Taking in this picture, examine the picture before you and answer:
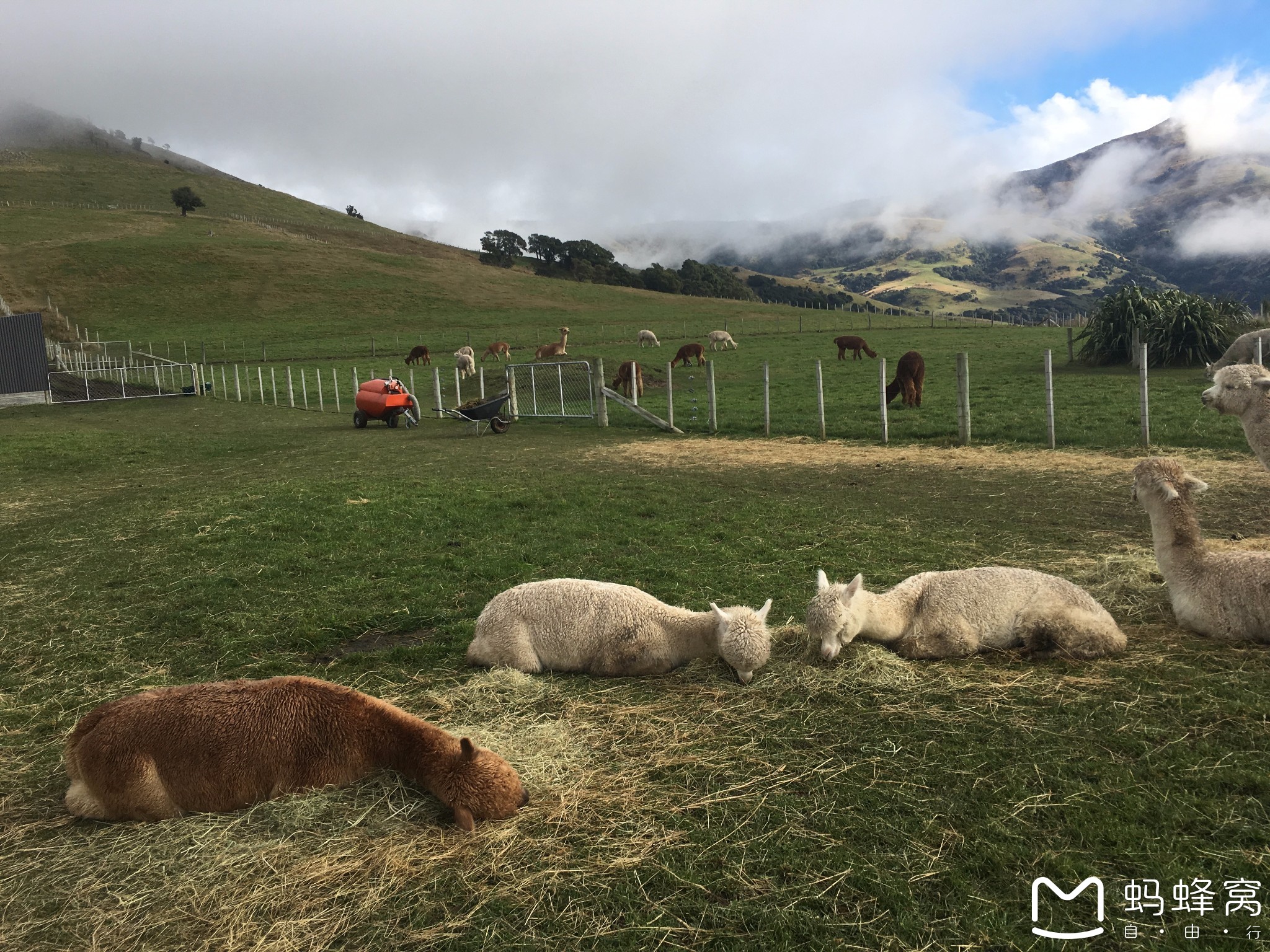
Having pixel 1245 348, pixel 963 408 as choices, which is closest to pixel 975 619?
pixel 963 408

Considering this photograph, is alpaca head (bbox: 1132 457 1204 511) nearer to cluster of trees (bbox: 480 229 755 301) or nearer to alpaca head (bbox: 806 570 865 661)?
alpaca head (bbox: 806 570 865 661)

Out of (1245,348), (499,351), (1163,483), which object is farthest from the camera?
(499,351)

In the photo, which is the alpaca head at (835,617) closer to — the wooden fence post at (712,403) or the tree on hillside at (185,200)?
the wooden fence post at (712,403)

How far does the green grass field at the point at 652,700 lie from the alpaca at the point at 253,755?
0.35 ft

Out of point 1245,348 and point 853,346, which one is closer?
point 1245,348

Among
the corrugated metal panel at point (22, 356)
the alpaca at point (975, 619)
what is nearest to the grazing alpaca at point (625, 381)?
the alpaca at point (975, 619)

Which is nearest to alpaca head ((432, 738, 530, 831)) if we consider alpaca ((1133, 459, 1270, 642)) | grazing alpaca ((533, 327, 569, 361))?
alpaca ((1133, 459, 1270, 642))

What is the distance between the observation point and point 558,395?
23875mm

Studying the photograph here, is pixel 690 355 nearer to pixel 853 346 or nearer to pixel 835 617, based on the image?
pixel 853 346

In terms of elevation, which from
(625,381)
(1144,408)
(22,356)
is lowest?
(1144,408)

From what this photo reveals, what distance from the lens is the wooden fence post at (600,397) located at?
69.1 ft

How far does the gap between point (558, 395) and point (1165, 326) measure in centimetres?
1891

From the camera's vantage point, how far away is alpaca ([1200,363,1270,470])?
22.9 ft

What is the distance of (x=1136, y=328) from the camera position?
986 inches
